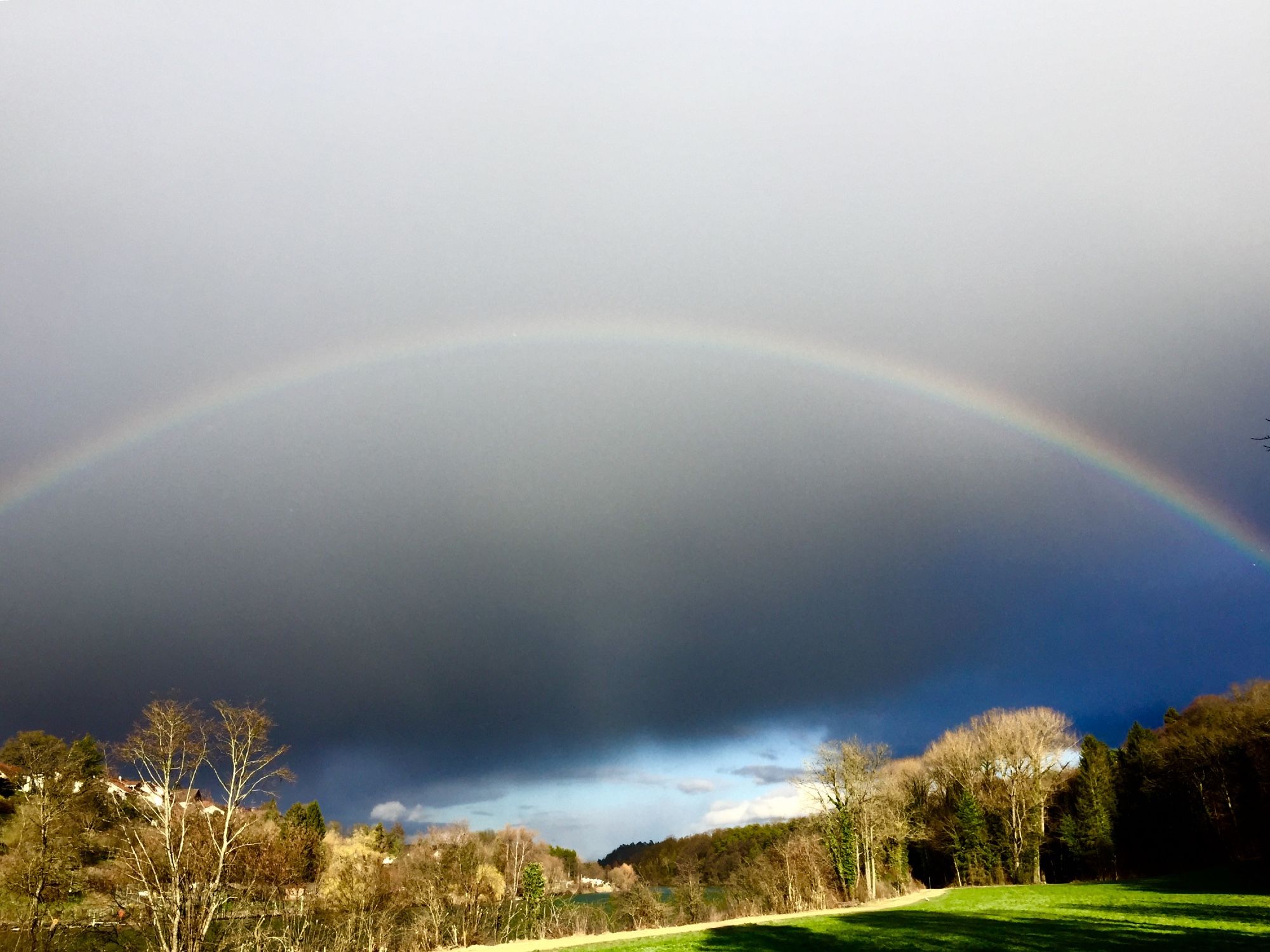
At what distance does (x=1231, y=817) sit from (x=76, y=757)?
233 ft

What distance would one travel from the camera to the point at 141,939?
120 ft

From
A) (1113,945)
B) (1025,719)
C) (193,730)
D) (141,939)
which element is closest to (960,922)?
(1113,945)

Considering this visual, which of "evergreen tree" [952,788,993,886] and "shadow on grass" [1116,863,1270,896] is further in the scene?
"evergreen tree" [952,788,993,886]

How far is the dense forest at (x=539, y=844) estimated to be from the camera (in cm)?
2355

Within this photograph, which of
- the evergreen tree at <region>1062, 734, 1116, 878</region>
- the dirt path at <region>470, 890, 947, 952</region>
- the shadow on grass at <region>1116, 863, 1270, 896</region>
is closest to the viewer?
the shadow on grass at <region>1116, 863, 1270, 896</region>

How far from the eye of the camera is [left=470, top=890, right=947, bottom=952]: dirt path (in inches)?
1363

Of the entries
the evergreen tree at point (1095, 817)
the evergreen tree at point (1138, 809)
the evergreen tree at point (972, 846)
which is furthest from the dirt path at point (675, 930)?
the evergreen tree at point (1138, 809)

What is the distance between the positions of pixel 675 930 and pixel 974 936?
19.9m

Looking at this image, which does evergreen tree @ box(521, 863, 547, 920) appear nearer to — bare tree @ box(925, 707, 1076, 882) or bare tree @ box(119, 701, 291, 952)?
bare tree @ box(119, 701, 291, 952)

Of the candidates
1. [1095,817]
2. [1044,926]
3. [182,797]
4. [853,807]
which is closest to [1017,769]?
[1095,817]

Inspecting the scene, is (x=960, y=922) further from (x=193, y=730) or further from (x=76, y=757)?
(x=76, y=757)

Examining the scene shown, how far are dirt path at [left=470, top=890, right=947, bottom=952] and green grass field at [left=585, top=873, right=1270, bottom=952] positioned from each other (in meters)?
2.71

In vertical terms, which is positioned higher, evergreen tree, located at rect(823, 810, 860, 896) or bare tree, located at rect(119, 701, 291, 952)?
bare tree, located at rect(119, 701, 291, 952)

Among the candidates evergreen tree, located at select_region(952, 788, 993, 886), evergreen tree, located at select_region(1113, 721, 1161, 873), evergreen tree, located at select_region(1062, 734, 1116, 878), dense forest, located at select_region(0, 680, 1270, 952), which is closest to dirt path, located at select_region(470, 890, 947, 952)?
dense forest, located at select_region(0, 680, 1270, 952)
